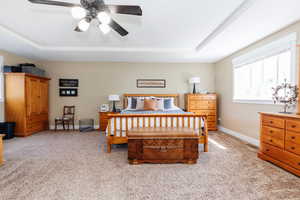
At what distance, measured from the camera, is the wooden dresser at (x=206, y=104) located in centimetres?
502

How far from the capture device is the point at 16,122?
170 inches

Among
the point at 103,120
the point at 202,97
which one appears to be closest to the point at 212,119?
the point at 202,97

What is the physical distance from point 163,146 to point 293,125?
1.82m

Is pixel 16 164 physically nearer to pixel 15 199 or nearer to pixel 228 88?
pixel 15 199

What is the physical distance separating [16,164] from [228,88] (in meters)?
5.24

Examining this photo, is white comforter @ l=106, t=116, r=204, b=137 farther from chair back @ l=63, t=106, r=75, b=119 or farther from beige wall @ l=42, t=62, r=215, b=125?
chair back @ l=63, t=106, r=75, b=119

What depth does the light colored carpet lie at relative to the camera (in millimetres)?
1752

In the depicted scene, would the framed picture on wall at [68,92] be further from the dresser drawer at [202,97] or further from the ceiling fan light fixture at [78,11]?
the ceiling fan light fixture at [78,11]

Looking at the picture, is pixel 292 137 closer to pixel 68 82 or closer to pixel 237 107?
pixel 237 107

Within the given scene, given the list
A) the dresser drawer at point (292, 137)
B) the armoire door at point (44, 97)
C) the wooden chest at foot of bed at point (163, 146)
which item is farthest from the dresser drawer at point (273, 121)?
the armoire door at point (44, 97)

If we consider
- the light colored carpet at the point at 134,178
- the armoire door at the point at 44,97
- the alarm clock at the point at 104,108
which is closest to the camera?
the light colored carpet at the point at 134,178

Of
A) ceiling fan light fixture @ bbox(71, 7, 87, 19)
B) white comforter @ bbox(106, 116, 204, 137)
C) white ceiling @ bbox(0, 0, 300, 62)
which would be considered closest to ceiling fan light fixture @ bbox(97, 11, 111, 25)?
ceiling fan light fixture @ bbox(71, 7, 87, 19)

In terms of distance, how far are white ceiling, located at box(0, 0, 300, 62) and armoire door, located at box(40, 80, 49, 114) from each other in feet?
2.84

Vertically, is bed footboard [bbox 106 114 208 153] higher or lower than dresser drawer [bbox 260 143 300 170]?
higher
